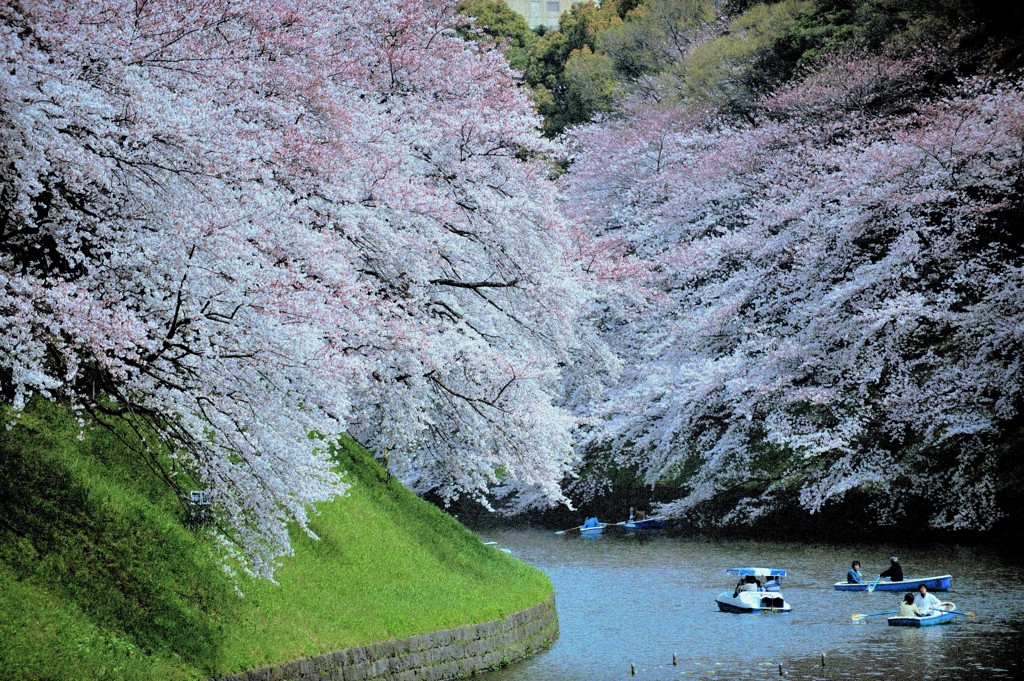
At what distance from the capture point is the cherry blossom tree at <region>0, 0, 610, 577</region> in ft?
33.2

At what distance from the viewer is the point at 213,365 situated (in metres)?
10.7

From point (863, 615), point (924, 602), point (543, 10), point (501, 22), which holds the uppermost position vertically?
point (543, 10)

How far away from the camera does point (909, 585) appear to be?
885 inches

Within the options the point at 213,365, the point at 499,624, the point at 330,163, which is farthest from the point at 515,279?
the point at 213,365

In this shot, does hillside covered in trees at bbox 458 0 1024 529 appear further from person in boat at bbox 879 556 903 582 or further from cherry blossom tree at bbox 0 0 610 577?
cherry blossom tree at bbox 0 0 610 577

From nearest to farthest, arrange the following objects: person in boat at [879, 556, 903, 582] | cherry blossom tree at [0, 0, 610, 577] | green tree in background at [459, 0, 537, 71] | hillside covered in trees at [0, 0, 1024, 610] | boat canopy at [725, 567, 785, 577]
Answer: cherry blossom tree at [0, 0, 610, 577], hillside covered in trees at [0, 0, 1024, 610], boat canopy at [725, 567, 785, 577], person in boat at [879, 556, 903, 582], green tree in background at [459, 0, 537, 71]

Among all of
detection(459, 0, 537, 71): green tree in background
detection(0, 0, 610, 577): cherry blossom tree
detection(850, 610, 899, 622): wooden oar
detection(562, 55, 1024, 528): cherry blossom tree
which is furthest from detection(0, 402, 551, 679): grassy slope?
detection(459, 0, 537, 71): green tree in background

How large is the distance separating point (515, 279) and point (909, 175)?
1363 centimetres

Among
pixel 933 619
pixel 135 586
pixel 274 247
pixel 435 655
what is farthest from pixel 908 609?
pixel 135 586

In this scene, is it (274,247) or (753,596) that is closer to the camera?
(274,247)

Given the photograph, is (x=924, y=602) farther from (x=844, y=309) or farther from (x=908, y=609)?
(x=844, y=309)

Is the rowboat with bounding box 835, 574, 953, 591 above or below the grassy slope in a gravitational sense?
below

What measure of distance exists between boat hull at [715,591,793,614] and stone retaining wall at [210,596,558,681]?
4555 mm

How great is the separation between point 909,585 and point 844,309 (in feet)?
26.7
